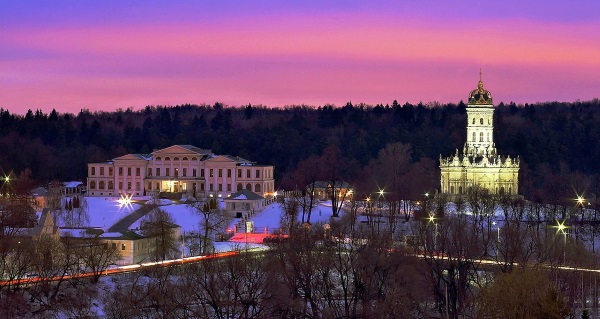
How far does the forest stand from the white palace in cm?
430

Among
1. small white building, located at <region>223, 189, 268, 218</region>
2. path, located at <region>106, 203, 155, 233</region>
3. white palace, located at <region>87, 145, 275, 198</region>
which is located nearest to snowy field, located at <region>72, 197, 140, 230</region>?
path, located at <region>106, 203, 155, 233</region>

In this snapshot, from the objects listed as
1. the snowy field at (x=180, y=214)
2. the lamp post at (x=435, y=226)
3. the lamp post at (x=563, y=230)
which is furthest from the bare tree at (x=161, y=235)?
the lamp post at (x=563, y=230)

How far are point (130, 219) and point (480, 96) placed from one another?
87.0ft

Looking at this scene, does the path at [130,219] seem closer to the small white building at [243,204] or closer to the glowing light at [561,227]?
the small white building at [243,204]

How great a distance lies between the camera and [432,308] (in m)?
55.7

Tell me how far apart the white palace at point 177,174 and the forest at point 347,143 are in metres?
4.30

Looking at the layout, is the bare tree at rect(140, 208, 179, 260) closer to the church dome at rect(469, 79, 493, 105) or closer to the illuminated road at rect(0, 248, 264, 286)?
the illuminated road at rect(0, 248, 264, 286)

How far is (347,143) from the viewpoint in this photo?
A: 412ft

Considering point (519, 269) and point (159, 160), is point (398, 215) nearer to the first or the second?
point (159, 160)

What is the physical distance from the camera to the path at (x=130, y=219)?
2938 inches

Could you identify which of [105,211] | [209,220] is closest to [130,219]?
[105,211]

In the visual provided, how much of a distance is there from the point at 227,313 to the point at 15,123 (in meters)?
82.8

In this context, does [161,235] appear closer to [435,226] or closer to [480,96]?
[435,226]

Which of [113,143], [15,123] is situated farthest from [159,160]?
[15,123]
